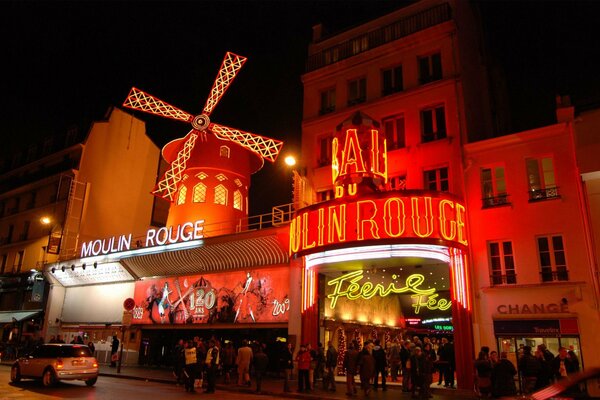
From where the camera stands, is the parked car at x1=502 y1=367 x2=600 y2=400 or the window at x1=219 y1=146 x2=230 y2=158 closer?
the parked car at x1=502 y1=367 x2=600 y2=400

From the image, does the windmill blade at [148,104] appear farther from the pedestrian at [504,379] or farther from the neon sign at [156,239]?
the pedestrian at [504,379]

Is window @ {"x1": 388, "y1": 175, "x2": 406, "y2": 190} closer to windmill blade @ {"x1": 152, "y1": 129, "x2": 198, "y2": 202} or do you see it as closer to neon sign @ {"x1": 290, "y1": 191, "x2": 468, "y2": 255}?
neon sign @ {"x1": 290, "y1": 191, "x2": 468, "y2": 255}

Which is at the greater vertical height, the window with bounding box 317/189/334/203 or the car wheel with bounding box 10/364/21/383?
the window with bounding box 317/189/334/203

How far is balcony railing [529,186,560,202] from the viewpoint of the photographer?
13.8 metres

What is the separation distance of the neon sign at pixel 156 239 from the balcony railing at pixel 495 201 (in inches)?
421

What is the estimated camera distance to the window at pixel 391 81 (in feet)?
58.9

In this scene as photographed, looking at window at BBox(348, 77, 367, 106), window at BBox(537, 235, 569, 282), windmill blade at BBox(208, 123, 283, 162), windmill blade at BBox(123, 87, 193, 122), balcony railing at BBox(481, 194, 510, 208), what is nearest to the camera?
window at BBox(537, 235, 569, 282)

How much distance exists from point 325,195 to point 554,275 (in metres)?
8.01

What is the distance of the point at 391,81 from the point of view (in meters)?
18.2

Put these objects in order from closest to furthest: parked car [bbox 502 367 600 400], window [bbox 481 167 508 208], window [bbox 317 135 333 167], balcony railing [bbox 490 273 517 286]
Answer: 1. parked car [bbox 502 367 600 400]
2. balcony railing [bbox 490 273 517 286]
3. window [bbox 481 167 508 208]
4. window [bbox 317 135 333 167]

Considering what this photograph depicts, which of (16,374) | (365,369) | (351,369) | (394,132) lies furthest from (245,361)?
(394,132)

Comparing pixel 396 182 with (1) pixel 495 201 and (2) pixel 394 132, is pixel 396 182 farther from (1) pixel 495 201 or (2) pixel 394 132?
(1) pixel 495 201

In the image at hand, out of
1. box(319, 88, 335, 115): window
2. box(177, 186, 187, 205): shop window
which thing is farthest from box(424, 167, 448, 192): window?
A: box(177, 186, 187, 205): shop window

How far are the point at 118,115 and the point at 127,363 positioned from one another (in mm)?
15999
